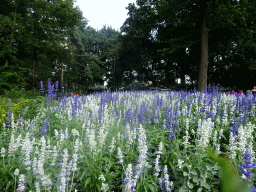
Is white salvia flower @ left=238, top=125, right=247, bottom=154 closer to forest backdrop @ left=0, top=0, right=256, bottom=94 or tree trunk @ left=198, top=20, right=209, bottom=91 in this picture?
tree trunk @ left=198, top=20, right=209, bottom=91

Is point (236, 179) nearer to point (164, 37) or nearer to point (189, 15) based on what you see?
point (189, 15)

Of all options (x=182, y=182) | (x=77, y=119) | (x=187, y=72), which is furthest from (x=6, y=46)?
(x=187, y=72)

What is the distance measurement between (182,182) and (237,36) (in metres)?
18.0

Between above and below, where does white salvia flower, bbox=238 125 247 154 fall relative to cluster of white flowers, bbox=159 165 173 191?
above

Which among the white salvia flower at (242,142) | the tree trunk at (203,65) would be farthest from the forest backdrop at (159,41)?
the white salvia flower at (242,142)

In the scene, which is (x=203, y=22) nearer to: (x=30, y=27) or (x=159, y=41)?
(x=159, y=41)

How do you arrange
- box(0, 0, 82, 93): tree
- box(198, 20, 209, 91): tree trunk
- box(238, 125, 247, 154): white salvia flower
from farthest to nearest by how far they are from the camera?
box(0, 0, 82, 93): tree, box(198, 20, 209, 91): tree trunk, box(238, 125, 247, 154): white salvia flower

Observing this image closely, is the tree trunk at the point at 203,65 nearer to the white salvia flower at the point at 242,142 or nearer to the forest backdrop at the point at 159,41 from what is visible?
the forest backdrop at the point at 159,41

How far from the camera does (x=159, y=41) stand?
2486 cm

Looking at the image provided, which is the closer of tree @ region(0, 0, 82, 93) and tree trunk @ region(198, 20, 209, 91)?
tree trunk @ region(198, 20, 209, 91)

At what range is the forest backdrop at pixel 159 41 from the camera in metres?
14.3

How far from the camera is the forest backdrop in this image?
14312 millimetres

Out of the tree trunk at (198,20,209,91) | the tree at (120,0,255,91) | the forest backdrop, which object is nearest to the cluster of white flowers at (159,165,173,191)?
the tree at (120,0,255,91)

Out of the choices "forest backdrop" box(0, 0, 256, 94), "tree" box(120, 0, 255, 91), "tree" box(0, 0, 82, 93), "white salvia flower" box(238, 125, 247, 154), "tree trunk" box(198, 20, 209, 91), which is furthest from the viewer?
"tree" box(0, 0, 82, 93)
